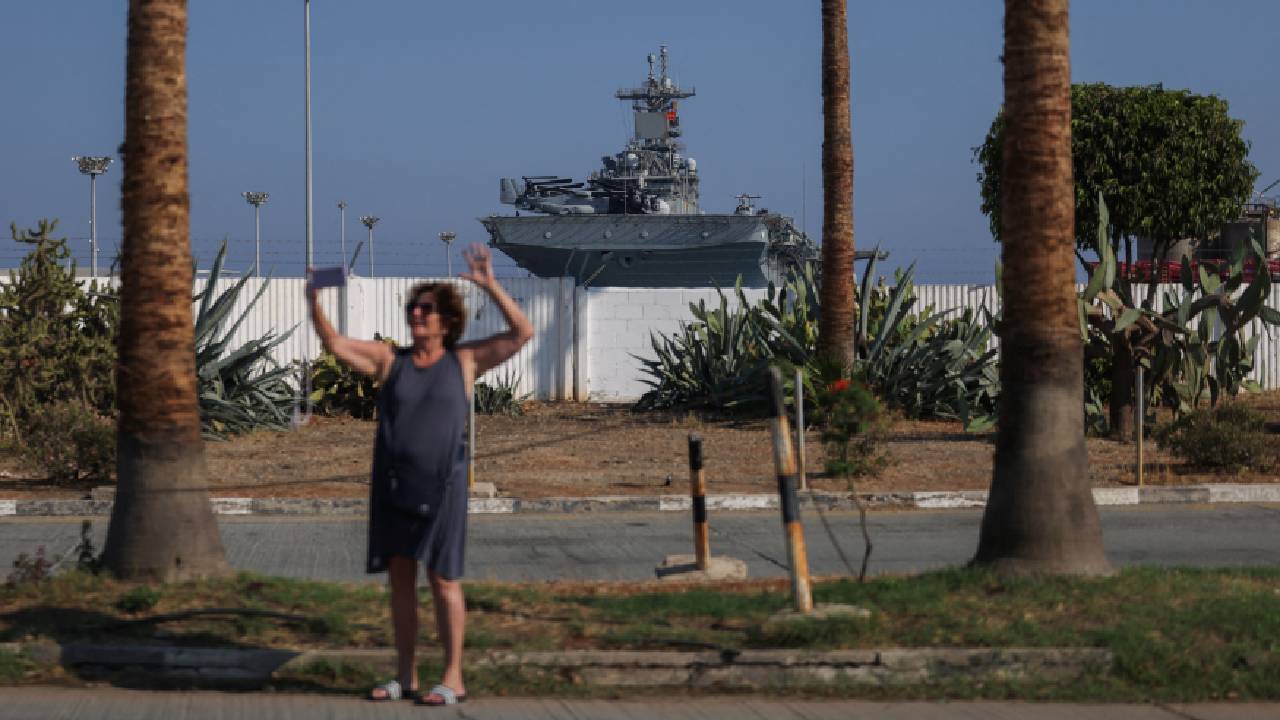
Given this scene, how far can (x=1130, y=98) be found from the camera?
3572 centimetres

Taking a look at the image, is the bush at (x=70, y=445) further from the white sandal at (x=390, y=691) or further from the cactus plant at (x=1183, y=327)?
the cactus plant at (x=1183, y=327)

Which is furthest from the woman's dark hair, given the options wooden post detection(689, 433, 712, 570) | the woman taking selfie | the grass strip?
wooden post detection(689, 433, 712, 570)

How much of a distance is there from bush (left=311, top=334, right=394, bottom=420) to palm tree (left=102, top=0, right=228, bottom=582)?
15.4m

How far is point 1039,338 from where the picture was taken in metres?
8.30

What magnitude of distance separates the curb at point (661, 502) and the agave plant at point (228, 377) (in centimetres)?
480

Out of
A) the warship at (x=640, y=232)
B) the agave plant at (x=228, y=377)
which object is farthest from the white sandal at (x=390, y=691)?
the warship at (x=640, y=232)

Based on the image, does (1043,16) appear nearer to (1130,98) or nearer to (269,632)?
(269,632)

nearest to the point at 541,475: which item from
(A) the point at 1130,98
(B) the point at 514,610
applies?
(B) the point at 514,610

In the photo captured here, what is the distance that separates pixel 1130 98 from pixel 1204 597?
2985cm

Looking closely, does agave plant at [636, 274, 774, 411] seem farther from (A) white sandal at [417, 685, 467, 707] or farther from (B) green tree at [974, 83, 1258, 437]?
(A) white sandal at [417, 685, 467, 707]

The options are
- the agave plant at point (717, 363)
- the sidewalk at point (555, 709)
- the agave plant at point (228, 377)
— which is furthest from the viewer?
the agave plant at point (717, 363)

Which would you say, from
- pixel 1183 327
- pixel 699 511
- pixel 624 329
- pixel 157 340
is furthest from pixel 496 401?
pixel 157 340

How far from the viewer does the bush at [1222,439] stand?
52.6 ft

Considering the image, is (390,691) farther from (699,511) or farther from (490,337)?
(699,511)
